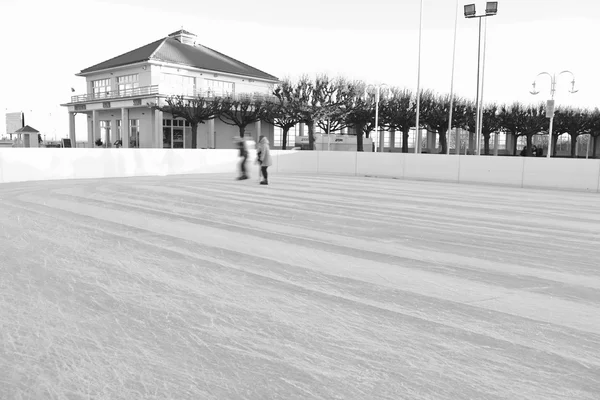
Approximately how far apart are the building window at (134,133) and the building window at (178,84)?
4.76 m

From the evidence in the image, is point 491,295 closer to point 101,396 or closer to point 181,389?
point 181,389

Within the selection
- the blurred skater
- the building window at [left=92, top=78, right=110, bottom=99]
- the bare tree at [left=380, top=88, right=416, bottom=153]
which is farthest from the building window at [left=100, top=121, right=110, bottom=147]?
the blurred skater

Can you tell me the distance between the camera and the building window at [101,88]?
5362cm

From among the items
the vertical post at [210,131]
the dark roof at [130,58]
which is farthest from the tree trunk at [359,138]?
the dark roof at [130,58]

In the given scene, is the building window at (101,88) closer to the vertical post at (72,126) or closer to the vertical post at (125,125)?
the vertical post at (125,125)

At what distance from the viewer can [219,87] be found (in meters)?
54.5

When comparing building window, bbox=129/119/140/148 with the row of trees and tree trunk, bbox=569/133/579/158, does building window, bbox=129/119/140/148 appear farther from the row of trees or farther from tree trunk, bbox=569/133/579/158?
tree trunk, bbox=569/133/579/158

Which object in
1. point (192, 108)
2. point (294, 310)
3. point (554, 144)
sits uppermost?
point (192, 108)

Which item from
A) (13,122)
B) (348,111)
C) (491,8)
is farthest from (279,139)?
(13,122)

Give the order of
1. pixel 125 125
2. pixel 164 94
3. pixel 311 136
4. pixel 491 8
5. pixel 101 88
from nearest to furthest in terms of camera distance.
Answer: pixel 491 8 < pixel 164 94 < pixel 311 136 < pixel 125 125 < pixel 101 88

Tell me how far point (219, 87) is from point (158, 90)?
8.11m

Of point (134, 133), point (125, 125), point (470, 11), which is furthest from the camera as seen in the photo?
point (134, 133)

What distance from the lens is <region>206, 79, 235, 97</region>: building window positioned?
170 feet

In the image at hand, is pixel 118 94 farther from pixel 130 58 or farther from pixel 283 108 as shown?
pixel 283 108
